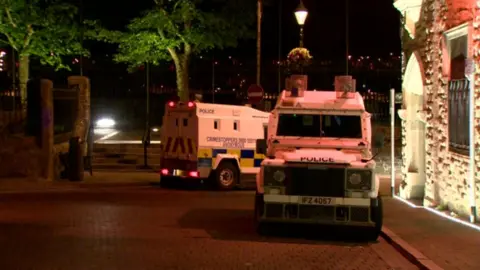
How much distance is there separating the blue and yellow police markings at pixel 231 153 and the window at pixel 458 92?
22.6 feet

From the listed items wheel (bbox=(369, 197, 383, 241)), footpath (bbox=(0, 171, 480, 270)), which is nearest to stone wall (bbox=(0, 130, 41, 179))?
footpath (bbox=(0, 171, 480, 270))

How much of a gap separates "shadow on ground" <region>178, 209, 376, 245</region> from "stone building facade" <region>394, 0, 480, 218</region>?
8.14 ft

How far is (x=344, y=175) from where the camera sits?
11602mm

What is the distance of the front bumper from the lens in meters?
11.6

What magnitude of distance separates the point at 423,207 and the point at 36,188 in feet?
36.9

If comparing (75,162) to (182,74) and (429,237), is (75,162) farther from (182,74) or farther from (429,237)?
(429,237)

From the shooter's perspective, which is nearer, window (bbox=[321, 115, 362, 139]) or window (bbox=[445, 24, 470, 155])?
window (bbox=[321, 115, 362, 139])

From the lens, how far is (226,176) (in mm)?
20516

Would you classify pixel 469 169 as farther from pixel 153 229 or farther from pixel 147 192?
pixel 147 192

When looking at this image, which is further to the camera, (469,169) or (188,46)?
(188,46)

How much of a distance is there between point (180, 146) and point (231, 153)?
1.49 metres

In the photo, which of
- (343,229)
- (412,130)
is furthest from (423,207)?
(343,229)

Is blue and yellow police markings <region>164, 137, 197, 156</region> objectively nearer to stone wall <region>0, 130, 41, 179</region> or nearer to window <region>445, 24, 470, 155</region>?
stone wall <region>0, 130, 41, 179</region>

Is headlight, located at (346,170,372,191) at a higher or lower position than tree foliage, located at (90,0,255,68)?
lower
